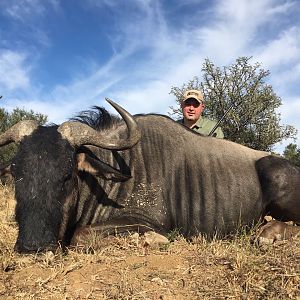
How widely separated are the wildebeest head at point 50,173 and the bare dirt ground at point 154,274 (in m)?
0.22

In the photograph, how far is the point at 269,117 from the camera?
13.6 meters

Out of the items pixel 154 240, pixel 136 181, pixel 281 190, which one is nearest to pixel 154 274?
pixel 154 240

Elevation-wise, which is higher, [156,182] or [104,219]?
[156,182]

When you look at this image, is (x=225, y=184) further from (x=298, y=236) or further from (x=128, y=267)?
(x=128, y=267)

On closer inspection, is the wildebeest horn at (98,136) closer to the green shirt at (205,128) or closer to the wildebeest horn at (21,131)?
the wildebeest horn at (21,131)

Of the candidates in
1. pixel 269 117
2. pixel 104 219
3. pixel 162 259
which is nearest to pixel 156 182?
pixel 104 219

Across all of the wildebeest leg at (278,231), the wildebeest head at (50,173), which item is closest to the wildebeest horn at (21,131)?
the wildebeest head at (50,173)

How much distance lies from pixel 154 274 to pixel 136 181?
1676 millimetres

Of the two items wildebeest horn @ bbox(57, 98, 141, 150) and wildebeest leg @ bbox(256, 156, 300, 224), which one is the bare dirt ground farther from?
wildebeest leg @ bbox(256, 156, 300, 224)

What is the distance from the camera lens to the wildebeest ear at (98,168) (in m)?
4.04

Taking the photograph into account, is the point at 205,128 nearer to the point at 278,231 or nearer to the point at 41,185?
the point at 278,231

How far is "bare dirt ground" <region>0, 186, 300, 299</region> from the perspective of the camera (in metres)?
2.43

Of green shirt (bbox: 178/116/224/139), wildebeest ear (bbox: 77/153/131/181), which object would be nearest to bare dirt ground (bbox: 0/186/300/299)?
wildebeest ear (bbox: 77/153/131/181)

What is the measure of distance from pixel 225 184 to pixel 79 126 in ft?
5.71
